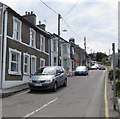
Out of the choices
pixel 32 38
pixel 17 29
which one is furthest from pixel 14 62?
pixel 32 38

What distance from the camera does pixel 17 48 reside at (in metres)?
24.6

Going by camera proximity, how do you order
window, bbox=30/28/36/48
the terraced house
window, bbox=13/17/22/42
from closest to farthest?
the terraced house
window, bbox=13/17/22/42
window, bbox=30/28/36/48

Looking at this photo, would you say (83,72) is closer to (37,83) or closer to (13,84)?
(13,84)

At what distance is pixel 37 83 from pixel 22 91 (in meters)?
1.44

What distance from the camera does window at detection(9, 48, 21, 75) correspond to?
23.0 m

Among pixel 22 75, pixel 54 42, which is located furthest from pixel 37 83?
pixel 54 42

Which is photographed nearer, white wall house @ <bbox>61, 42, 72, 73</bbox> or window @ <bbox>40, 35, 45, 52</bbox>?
window @ <bbox>40, 35, 45, 52</bbox>

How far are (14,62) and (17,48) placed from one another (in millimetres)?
1277

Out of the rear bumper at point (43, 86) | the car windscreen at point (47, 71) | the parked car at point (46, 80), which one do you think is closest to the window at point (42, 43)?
the car windscreen at point (47, 71)

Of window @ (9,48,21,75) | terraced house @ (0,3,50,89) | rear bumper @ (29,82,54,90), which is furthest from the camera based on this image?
window @ (9,48,21,75)

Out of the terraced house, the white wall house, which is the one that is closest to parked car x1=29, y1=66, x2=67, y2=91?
the terraced house

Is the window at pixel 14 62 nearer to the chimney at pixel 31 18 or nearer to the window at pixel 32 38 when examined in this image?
the window at pixel 32 38

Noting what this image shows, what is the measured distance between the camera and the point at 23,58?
85.4 ft

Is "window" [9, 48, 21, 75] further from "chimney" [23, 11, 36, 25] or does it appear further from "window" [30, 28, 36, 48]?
"chimney" [23, 11, 36, 25]
